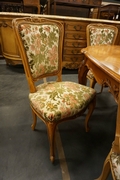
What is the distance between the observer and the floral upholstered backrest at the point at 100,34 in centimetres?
161

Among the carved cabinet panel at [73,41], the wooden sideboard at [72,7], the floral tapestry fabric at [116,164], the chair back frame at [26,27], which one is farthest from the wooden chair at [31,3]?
the floral tapestry fabric at [116,164]

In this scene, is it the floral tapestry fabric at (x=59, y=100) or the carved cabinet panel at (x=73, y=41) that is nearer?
the floral tapestry fabric at (x=59, y=100)

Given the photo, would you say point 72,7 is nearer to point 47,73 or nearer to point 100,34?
point 100,34

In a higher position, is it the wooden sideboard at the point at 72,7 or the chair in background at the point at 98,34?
the wooden sideboard at the point at 72,7

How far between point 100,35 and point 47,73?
93 centimetres

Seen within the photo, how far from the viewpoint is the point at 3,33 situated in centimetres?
235

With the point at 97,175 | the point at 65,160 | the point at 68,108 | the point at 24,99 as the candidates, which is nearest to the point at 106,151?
the point at 97,175

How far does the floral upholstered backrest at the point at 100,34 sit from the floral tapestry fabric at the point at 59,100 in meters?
0.83

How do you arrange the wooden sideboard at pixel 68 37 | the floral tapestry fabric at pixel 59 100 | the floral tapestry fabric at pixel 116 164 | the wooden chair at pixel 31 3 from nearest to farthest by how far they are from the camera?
the floral tapestry fabric at pixel 116 164 < the floral tapestry fabric at pixel 59 100 < the wooden sideboard at pixel 68 37 < the wooden chair at pixel 31 3

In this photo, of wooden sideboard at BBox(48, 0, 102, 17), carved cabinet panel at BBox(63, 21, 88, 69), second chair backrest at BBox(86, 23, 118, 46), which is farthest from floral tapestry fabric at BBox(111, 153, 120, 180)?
wooden sideboard at BBox(48, 0, 102, 17)

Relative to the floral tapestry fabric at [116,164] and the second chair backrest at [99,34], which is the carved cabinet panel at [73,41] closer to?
the second chair backrest at [99,34]

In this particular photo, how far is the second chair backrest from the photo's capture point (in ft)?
5.29

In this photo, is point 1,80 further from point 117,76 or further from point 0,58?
point 117,76

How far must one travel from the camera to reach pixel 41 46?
3.55ft
